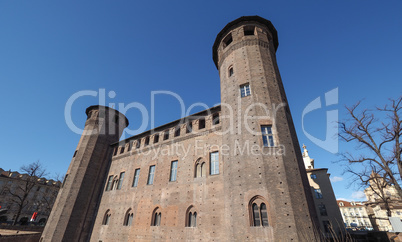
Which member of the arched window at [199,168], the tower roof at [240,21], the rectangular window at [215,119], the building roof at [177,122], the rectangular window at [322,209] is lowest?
the rectangular window at [322,209]

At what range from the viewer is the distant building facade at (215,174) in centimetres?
936

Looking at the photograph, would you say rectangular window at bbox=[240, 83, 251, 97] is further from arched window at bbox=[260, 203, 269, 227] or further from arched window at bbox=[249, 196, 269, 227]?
arched window at bbox=[260, 203, 269, 227]

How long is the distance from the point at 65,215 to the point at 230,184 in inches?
678

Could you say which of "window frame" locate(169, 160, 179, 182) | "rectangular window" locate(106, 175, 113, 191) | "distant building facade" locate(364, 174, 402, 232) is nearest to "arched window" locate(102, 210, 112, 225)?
"rectangular window" locate(106, 175, 113, 191)

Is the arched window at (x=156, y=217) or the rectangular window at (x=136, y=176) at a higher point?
the rectangular window at (x=136, y=176)

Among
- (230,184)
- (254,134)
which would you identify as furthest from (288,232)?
(254,134)

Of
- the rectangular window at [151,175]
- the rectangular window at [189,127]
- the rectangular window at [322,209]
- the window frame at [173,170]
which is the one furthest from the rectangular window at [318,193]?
the rectangular window at [151,175]

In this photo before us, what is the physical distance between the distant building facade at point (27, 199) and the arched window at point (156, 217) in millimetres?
33007

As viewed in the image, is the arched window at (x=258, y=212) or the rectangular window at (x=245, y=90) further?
the rectangular window at (x=245, y=90)

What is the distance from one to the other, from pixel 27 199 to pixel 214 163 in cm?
5223

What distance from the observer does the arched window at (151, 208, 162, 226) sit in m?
13.7

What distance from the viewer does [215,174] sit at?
12.5 meters

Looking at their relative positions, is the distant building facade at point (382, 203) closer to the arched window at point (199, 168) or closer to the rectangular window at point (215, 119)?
the arched window at point (199, 168)

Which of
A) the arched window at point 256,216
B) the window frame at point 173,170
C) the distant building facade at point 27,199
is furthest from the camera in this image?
the distant building facade at point 27,199
